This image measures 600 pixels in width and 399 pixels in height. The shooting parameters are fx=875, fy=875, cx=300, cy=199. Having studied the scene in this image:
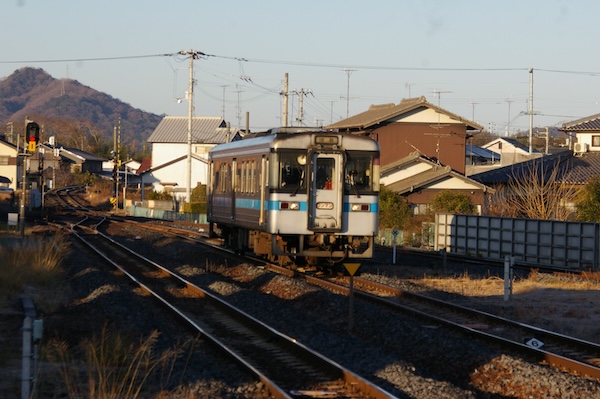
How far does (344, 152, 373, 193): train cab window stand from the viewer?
1812 cm

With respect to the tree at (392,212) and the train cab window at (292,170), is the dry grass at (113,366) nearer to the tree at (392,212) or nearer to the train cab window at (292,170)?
the train cab window at (292,170)

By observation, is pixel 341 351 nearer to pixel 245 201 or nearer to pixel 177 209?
pixel 245 201

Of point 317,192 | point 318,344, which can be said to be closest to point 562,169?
point 317,192

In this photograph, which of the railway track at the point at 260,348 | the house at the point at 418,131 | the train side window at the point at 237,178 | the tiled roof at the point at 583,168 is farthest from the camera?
the house at the point at 418,131

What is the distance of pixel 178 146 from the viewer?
9119cm

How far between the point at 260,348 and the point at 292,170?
7.20 meters

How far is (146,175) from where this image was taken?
78750 millimetres

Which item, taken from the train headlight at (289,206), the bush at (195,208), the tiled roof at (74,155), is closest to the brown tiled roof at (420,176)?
the bush at (195,208)

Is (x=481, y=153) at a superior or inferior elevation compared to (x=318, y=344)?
superior

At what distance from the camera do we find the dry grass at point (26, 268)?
17047 millimetres

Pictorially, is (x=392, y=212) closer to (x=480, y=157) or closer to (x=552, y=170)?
(x=552, y=170)

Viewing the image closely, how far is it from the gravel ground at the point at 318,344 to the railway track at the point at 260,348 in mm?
302

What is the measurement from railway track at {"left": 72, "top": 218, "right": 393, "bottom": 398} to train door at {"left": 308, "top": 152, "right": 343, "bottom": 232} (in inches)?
116

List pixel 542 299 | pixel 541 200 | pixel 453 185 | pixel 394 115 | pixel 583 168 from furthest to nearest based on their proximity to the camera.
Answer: pixel 394 115
pixel 453 185
pixel 583 168
pixel 541 200
pixel 542 299
